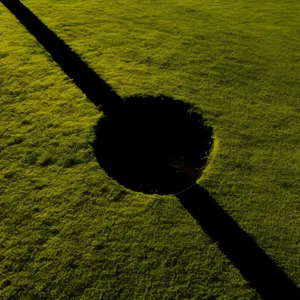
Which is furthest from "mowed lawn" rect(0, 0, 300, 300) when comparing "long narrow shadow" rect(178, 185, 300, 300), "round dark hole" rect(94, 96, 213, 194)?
"round dark hole" rect(94, 96, 213, 194)

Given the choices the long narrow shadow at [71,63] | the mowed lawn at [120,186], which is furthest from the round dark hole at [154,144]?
the long narrow shadow at [71,63]

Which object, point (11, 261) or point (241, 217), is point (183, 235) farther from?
point (11, 261)

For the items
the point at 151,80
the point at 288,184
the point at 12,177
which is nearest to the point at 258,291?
the point at 288,184

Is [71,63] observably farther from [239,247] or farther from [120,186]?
[239,247]

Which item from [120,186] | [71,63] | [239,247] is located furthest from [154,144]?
[71,63]

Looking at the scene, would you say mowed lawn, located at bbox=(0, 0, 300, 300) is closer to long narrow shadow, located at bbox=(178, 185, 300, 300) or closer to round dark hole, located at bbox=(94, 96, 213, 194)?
long narrow shadow, located at bbox=(178, 185, 300, 300)

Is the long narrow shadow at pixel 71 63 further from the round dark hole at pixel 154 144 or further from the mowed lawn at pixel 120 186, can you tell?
the round dark hole at pixel 154 144
